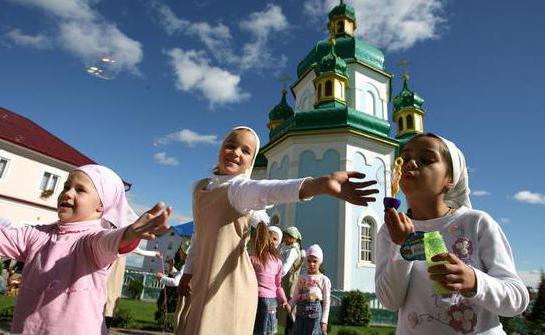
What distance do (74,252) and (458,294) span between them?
77.7 inches

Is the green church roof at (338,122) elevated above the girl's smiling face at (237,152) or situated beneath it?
elevated above

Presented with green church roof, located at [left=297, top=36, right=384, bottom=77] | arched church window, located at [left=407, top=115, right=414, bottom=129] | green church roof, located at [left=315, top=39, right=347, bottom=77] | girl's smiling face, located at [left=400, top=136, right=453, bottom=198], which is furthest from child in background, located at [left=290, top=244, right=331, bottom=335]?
arched church window, located at [left=407, top=115, right=414, bottom=129]

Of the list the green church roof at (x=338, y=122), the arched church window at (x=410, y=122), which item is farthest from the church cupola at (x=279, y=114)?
the arched church window at (x=410, y=122)

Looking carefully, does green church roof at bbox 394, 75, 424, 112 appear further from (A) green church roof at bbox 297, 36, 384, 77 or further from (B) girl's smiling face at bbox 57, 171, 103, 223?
(B) girl's smiling face at bbox 57, 171, 103, 223

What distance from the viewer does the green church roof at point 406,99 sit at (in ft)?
77.8

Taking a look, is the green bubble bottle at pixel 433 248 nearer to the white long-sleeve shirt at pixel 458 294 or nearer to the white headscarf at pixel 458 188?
the white long-sleeve shirt at pixel 458 294

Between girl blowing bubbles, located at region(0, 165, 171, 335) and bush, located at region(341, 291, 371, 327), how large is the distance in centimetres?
1232

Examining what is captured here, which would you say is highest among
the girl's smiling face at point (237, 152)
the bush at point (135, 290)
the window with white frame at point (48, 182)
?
the window with white frame at point (48, 182)

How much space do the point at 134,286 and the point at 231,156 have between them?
1504 centimetres

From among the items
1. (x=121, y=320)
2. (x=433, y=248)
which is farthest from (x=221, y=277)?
(x=121, y=320)

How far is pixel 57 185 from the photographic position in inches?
862

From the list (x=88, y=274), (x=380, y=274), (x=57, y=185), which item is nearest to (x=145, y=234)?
(x=88, y=274)

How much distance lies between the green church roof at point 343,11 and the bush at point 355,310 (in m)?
19.6

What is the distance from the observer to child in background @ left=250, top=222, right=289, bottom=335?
13.8 feet
